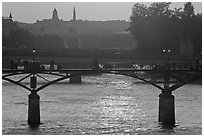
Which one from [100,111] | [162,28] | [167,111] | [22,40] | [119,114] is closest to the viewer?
[167,111]

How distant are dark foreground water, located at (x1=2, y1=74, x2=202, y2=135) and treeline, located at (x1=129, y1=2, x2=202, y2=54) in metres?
12.8

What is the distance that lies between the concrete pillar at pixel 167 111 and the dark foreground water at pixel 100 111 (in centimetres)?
30

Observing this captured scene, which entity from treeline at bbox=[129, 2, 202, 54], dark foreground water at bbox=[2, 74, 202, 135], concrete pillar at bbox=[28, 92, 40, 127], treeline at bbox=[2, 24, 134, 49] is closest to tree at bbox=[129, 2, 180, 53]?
treeline at bbox=[129, 2, 202, 54]

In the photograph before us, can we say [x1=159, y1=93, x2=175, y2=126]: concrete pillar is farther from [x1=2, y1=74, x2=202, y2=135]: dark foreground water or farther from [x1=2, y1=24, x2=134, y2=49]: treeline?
[x1=2, y1=24, x2=134, y2=49]: treeline

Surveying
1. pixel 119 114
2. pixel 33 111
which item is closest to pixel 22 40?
pixel 119 114

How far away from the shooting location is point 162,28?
50812 millimetres

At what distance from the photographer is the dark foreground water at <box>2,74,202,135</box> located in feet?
66.1

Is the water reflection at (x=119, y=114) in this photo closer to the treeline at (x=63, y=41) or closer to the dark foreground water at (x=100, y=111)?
the dark foreground water at (x=100, y=111)

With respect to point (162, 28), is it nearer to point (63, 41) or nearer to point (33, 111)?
point (33, 111)

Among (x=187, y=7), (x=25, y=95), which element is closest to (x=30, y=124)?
(x=25, y=95)

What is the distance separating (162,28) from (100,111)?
26.0 metres

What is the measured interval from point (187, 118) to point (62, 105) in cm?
629

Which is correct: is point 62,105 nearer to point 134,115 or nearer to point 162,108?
point 134,115

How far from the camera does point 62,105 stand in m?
27.4
